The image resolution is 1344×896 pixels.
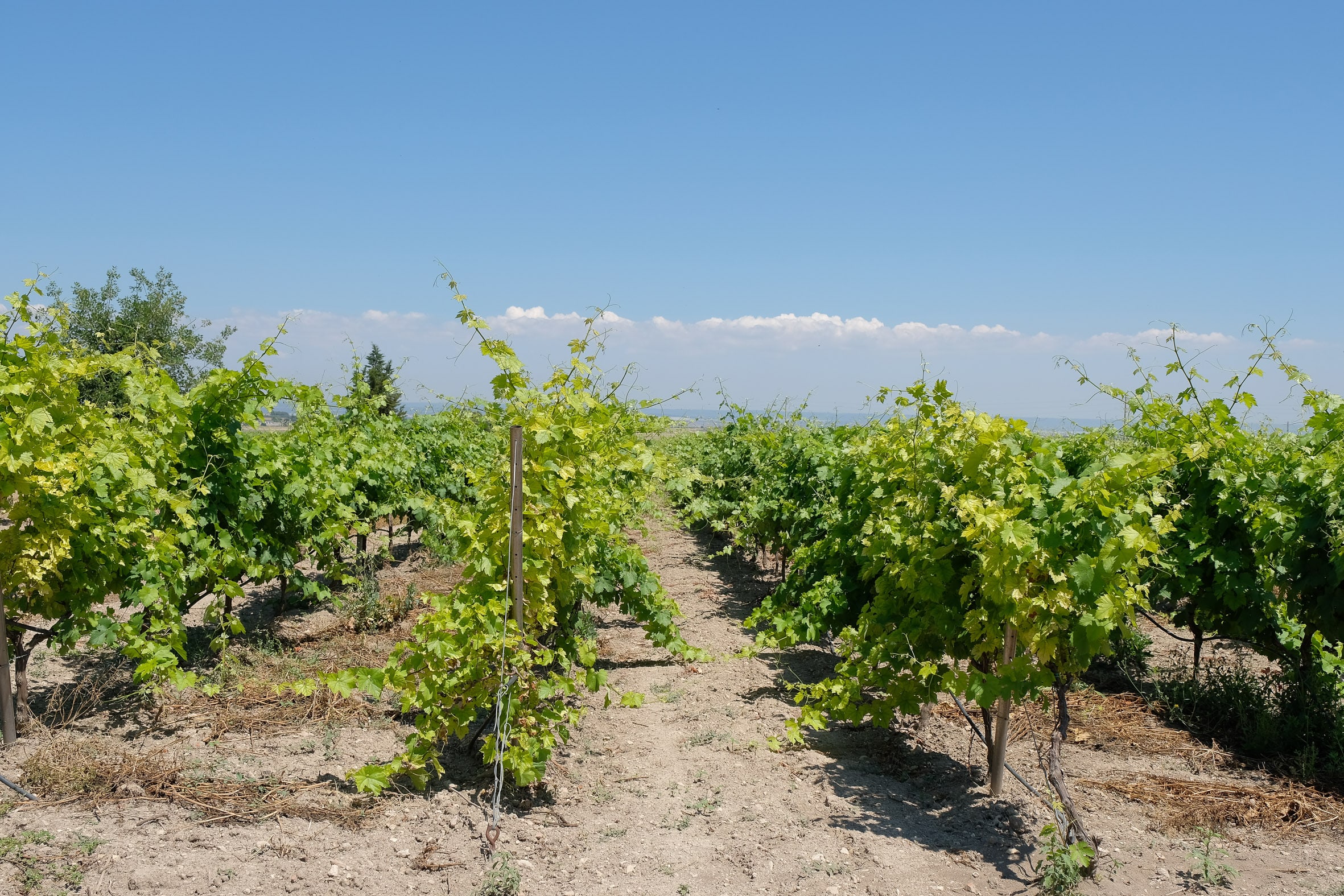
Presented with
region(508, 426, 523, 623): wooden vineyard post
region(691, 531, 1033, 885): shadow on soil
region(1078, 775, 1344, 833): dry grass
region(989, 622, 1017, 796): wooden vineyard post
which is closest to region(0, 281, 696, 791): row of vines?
region(508, 426, 523, 623): wooden vineyard post

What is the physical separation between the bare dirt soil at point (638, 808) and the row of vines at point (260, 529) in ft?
0.97

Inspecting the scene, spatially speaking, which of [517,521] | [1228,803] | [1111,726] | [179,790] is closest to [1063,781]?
[1228,803]

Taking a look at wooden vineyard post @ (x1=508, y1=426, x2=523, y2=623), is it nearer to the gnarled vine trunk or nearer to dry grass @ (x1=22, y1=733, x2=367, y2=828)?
dry grass @ (x1=22, y1=733, x2=367, y2=828)

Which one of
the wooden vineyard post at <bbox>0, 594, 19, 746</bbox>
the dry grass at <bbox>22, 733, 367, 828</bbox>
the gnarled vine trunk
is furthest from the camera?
the wooden vineyard post at <bbox>0, 594, 19, 746</bbox>

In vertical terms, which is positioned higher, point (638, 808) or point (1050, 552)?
point (1050, 552)

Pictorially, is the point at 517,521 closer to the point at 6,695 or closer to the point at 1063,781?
the point at 1063,781

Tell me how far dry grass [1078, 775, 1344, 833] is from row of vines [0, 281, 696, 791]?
2915mm

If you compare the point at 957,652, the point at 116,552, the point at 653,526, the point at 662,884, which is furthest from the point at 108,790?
the point at 653,526

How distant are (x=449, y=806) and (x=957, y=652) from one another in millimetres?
2623

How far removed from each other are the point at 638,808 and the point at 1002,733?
1864 mm

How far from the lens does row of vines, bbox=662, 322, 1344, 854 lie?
3.37 meters

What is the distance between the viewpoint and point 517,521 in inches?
157

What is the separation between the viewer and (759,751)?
15.7 feet

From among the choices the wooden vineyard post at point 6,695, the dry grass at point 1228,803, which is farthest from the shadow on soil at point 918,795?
the wooden vineyard post at point 6,695
